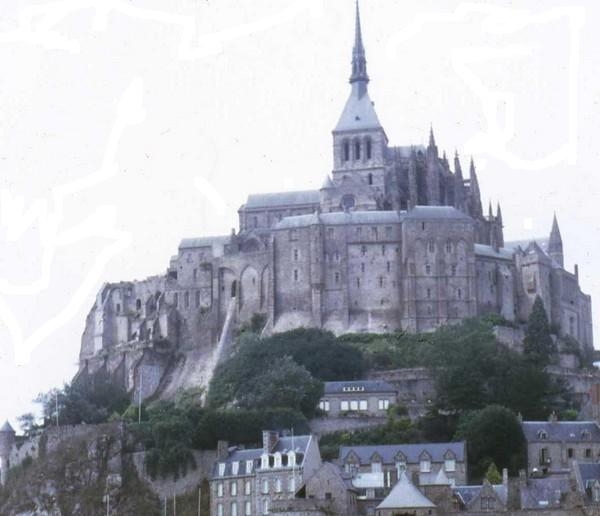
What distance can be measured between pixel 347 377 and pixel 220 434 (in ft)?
49.7

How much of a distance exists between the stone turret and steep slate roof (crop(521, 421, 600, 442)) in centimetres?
3040

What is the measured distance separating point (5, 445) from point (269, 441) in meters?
24.3

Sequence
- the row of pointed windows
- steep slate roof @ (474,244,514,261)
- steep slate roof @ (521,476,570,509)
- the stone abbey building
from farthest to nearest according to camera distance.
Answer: the row of pointed windows, steep slate roof @ (474,244,514,261), the stone abbey building, steep slate roof @ (521,476,570,509)

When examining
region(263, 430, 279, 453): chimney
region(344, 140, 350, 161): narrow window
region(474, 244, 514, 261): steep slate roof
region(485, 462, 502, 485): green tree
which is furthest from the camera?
region(344, 140, 350, 161): narrow window

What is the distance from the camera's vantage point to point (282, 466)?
70875mm

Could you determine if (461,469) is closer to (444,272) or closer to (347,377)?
(347,377)

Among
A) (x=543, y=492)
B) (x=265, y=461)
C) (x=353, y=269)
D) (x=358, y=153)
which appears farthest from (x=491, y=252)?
(x=543, y=492)

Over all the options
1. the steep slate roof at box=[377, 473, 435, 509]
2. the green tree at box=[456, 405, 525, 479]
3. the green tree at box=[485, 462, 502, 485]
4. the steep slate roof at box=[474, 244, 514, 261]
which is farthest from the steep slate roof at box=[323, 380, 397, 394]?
the steep slate roof at box=[377, 473, 435, 509]

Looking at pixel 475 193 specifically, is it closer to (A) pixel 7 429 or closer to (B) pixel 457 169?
(B) pixel 457 169

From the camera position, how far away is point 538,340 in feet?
312

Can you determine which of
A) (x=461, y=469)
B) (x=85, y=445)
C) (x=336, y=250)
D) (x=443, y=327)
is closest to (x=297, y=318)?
(x=336, y=250)

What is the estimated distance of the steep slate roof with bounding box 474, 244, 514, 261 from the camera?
103m

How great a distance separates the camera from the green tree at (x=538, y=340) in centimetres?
9319

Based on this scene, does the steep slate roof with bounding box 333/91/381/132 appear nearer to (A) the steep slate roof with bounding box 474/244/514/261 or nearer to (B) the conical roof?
(A) the steep slate roof with bounding box 474/244/514/261
